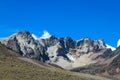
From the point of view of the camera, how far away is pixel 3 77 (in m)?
193

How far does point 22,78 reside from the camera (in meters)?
199

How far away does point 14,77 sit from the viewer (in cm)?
19712

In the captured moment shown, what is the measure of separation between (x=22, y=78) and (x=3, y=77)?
1034cm

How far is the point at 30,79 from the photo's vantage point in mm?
199125

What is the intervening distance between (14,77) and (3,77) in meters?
6.49

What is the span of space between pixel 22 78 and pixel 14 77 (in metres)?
4.04

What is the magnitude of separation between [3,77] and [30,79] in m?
13.9

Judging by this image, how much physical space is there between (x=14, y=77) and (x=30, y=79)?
788cm

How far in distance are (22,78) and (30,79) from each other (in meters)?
3.90
